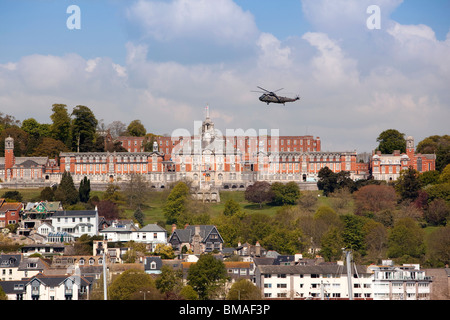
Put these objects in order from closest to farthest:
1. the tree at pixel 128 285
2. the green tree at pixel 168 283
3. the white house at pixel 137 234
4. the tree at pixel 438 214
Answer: the tree at pixel 128 285
the green tree at pixel 168 283
the white house at pixel 137 234
the tree at pixel 438 214

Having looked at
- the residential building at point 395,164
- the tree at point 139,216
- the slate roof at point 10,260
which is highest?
the residential building at point 395,164

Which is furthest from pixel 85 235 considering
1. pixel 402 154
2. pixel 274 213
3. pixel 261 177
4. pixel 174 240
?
pixel 402 154

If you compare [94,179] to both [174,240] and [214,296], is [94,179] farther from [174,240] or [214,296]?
[214,296]

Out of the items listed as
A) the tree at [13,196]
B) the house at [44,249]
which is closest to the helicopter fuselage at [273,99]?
the house at [44,249]

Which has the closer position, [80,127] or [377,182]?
[377,182]

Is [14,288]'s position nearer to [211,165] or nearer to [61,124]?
[211,165]

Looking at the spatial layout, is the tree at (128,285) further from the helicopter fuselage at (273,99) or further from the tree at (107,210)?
the tree at (107,210)
